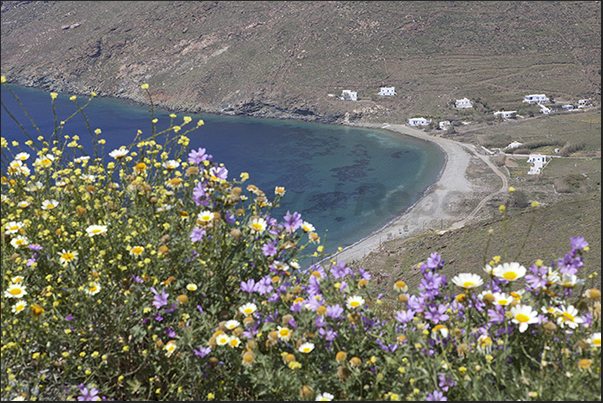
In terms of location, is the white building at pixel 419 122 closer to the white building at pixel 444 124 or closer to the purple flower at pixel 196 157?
the white building at pixel 444 124

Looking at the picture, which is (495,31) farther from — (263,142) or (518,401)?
(518,401)

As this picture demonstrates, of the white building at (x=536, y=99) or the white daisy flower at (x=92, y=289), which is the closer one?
the white daisy flower at (x=92, y=289)

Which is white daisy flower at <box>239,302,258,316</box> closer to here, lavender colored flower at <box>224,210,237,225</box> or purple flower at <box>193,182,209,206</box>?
lavender colored flower at <box>224,210,237,225</box>

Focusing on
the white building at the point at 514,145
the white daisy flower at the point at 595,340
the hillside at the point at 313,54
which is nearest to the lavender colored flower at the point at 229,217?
the white daisy flower at the point at 595,340

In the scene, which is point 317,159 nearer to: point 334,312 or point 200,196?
point 200,196

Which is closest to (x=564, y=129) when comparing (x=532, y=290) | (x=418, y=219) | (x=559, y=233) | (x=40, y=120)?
(x=418, y=219)

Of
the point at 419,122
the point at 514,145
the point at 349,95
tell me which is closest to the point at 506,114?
the point at 419,122
